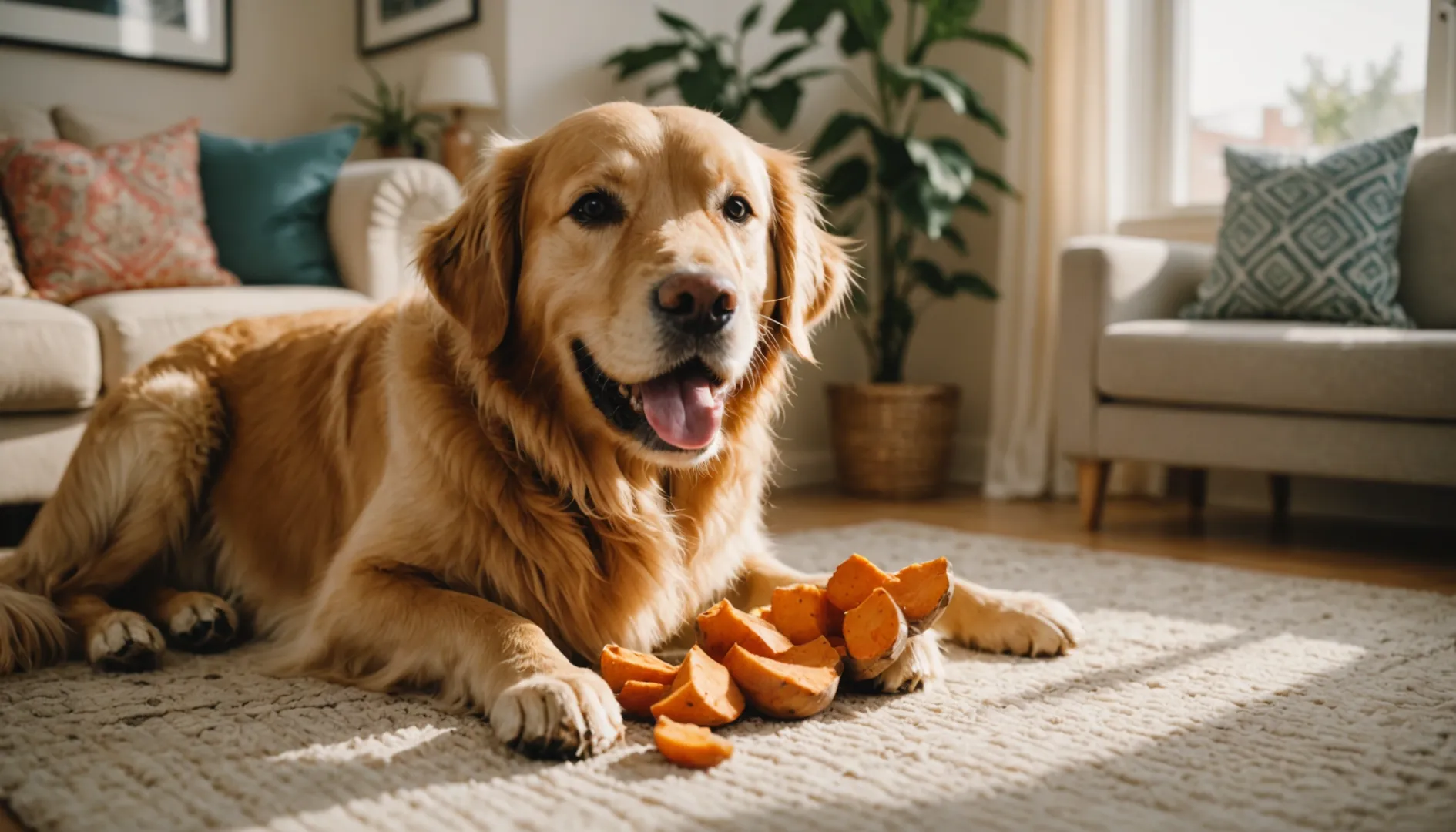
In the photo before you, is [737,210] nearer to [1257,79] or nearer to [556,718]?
[556,718]

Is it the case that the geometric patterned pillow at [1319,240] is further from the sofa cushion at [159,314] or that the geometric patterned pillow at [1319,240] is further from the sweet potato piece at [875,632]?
the sofa cushion at [159,314]

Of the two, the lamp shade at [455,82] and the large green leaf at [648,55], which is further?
the large green leaf at [648,55]

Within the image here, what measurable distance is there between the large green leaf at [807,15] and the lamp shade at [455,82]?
109cm

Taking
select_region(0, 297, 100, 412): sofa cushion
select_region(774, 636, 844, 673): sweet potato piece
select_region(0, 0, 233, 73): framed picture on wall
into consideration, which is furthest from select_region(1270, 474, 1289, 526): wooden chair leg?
select_region(0, 0, 233, 73): framed picture on wall

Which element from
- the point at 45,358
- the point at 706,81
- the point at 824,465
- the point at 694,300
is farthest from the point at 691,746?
the point at 824,465

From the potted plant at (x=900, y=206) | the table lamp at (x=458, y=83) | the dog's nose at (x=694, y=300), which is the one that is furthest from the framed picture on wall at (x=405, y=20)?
the dog's nose at (x=694, y=300)

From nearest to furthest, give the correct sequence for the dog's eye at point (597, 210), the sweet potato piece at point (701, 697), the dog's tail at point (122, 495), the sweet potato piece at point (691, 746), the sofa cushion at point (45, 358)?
the sweet potato piece at point (691, 746) < the sweet potato piece at point (701, 697) < the dog's eye at point (597, 210) < the dog's tail at point (122, 495) < the sofa cushion at point (45, 358)

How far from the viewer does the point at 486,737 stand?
136 centimetres

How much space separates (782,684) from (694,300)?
0.51 m

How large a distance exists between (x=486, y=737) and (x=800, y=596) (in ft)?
1.56

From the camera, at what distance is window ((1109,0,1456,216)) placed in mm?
3832

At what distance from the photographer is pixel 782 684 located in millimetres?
1417

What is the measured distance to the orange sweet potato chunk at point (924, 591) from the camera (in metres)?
1.50

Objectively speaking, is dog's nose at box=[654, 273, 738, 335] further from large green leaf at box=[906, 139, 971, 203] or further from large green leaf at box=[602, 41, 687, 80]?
large green leaf at box=[602, 41, 687, 80]
